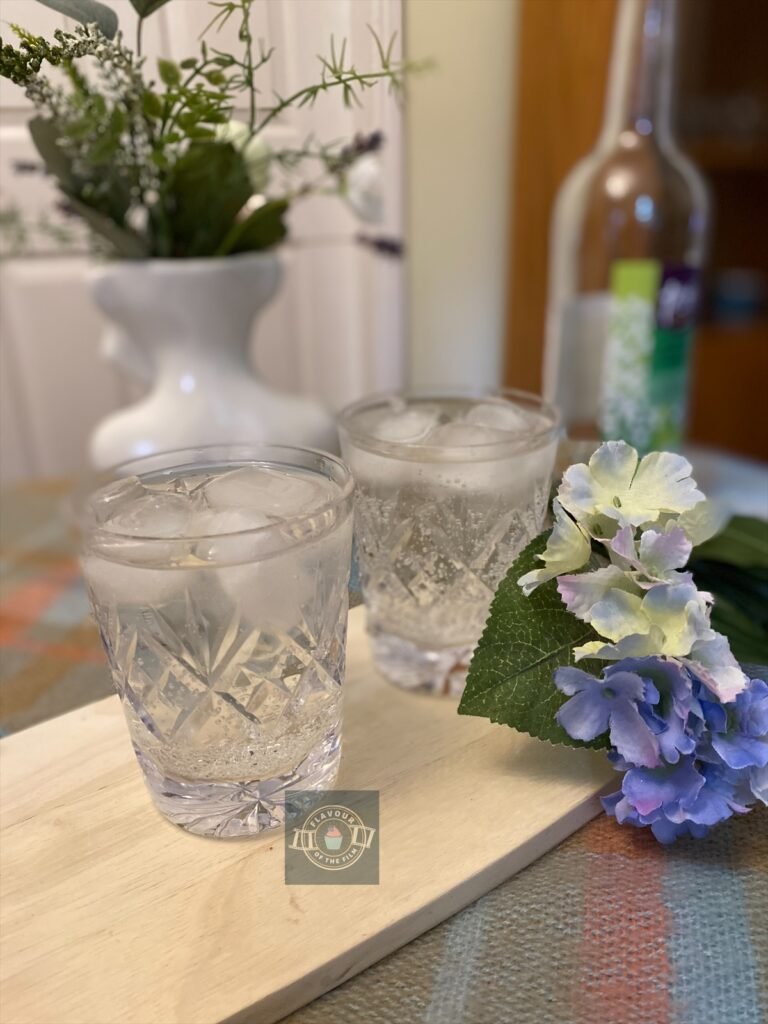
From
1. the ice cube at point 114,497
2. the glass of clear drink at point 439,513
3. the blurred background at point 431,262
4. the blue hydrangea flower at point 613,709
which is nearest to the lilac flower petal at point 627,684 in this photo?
the blue hydrangea flower at point 613,709

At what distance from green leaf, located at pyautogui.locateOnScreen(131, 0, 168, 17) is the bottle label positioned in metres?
0.52

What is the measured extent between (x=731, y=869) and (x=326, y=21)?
42 cm

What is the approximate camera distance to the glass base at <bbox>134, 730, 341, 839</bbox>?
1.07 ft

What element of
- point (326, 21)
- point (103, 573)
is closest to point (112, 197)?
point (326, 21)

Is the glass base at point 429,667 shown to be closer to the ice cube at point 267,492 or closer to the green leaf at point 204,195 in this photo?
the ice cube at point 267,492

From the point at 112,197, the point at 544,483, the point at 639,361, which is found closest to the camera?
the point at 544,483

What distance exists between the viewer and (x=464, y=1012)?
0.89ft

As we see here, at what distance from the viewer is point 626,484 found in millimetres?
327

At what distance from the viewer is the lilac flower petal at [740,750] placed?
31 cm

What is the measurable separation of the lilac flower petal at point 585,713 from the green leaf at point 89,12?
36cm

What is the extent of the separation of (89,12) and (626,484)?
0.31 meters

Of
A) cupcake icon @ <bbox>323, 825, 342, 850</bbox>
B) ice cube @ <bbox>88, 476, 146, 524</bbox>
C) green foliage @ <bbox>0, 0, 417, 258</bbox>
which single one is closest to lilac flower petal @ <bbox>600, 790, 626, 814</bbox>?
cupcake icon @ <bbox>323, 825, 342, 850</bbox>

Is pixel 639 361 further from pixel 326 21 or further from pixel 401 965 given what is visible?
pixel 401 965

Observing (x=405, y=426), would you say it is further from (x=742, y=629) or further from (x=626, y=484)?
(x=742, y=629)
